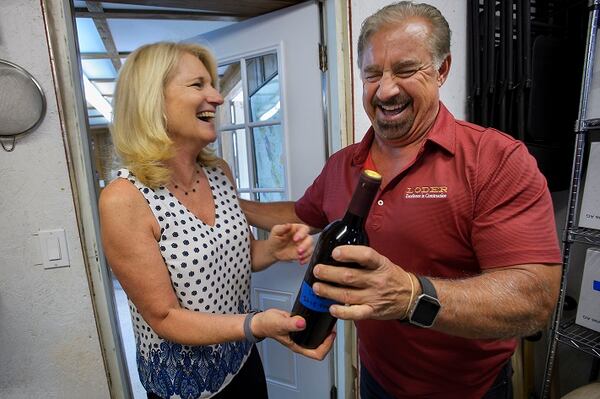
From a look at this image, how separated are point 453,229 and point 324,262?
0.38 meters

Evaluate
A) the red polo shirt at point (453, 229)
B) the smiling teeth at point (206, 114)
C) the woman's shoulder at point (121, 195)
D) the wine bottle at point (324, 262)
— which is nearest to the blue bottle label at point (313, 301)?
the wine bottle at point (324, 262)

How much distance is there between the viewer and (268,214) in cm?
126

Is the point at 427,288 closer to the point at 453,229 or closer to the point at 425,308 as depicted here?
the point at 425,308

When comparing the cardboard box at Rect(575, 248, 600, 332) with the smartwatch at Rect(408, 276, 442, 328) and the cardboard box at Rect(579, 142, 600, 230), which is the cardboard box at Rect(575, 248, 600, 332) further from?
the smartwatch at Rect(408, 276, 442, 328)

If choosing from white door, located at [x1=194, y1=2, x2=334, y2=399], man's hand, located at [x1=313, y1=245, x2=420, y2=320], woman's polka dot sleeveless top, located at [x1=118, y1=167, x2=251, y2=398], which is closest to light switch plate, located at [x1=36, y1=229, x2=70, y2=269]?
woman's polka dot sleeveless top, located at [x1=118, y1=167, x2=251, y2=398]

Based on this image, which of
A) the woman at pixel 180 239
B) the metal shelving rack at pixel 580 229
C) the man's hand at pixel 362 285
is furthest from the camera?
the metal shelving rack at pixel 580 229

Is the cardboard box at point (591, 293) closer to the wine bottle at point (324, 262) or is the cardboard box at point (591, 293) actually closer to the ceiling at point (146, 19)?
the wine bottle at point (324, 262)

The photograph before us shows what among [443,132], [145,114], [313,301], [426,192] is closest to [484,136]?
[443,132]

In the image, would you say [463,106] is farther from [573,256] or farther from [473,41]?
[573,256]

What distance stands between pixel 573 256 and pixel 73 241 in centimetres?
217

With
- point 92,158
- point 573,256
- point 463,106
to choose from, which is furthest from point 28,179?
point 573,256

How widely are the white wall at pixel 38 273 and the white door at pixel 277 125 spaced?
672mm

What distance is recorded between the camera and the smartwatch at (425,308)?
22.0 inches

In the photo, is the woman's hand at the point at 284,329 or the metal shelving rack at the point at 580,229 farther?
the metal shelving rack at the point at 580,229
